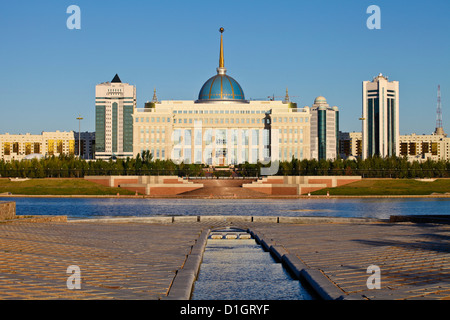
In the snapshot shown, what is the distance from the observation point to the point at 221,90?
162 meters

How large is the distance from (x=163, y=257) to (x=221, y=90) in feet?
485

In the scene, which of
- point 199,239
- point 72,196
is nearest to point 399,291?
point 199,239

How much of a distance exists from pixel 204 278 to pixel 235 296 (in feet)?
6.52

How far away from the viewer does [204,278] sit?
1440 cm

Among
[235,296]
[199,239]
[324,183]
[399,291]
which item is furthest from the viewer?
[324,183]

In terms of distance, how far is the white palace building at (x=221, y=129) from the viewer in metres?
148

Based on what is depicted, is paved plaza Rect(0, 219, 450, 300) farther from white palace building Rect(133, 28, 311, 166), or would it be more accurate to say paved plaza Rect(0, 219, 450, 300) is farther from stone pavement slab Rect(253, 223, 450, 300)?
white palace building Rect(133, 28, 311, 166)

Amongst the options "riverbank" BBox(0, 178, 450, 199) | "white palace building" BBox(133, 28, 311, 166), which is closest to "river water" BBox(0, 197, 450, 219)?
"riverbank" BBox(0, 178, 450, 199)

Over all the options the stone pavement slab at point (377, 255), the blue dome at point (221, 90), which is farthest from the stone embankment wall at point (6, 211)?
the blue dome at point (221, 90)

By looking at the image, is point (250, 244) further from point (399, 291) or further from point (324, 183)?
point (324, 183)

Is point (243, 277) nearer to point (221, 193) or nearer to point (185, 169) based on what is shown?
point (221, 193)

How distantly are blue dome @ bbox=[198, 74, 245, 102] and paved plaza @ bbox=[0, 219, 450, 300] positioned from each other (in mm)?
138567

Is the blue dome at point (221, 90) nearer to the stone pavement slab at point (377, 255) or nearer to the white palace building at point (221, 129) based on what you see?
the white palace building at point (221, 129)

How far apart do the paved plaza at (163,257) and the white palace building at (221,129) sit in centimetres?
12481
